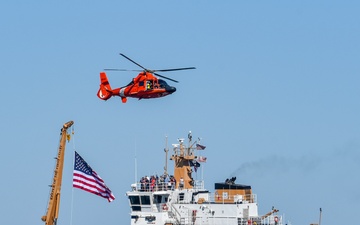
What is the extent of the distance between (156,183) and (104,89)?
13.2 m

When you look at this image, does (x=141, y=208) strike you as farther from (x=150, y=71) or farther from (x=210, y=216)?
(x=150, y=71)

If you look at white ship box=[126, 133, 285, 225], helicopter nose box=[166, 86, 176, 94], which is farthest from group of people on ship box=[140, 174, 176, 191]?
helicopter nose box=[166, 86, 176, 94]

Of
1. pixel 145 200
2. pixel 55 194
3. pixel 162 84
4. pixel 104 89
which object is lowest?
pixel 55 194

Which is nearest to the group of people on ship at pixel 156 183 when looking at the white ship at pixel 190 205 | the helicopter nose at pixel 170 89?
the white ship at pixel 190 205

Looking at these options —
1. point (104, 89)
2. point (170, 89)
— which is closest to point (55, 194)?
point (170, 89)

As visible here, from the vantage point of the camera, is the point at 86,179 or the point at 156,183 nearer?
the point at 86,179

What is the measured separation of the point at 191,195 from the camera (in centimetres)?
9375

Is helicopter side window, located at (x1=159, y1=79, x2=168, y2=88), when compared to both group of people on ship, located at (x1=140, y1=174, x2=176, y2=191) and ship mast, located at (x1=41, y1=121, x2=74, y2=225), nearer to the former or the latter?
group of people on ship, located at (x1=140, y1=174, x2=176, y2=191)

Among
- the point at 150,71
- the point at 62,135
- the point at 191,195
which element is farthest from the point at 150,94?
the point at 62,135

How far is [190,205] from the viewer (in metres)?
91.6

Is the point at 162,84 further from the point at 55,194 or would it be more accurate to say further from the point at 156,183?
the point at 55,194

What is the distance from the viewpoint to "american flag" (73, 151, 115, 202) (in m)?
81.6

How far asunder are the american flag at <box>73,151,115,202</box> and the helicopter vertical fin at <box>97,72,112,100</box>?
19.9m

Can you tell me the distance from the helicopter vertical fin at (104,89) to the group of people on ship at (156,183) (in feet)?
38.9
